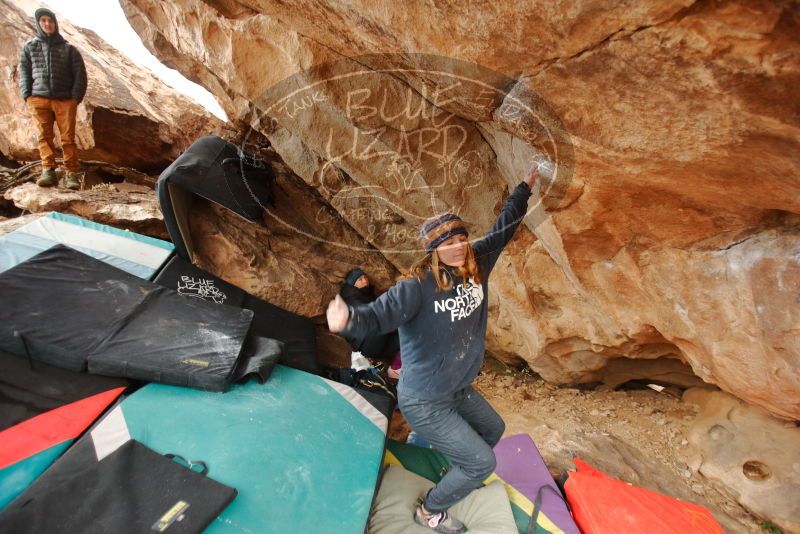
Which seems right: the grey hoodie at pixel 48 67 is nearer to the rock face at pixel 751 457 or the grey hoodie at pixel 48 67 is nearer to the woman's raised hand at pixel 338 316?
the woman's raised hand at pixel 338 316

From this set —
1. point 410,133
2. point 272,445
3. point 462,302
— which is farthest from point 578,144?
point 272,445

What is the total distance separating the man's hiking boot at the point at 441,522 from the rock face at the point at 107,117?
5.64 metres

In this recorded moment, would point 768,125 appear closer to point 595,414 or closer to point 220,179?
point 595,414

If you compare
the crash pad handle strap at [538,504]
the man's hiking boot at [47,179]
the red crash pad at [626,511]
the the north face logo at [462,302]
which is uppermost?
the the north face logo at [462,302]

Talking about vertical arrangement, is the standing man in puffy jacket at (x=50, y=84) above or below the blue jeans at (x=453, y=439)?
above

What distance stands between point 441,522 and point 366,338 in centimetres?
191

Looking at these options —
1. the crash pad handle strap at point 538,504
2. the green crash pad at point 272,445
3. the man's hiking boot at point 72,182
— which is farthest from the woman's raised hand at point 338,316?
the man's hiking boot at point 72,182

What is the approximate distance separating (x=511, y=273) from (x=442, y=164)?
4.03ft

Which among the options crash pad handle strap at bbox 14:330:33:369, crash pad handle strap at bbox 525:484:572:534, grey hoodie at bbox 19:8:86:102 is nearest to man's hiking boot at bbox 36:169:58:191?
grey hoodie at bbox 19:8:86:102

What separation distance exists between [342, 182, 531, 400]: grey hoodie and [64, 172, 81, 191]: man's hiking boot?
16.2 ft

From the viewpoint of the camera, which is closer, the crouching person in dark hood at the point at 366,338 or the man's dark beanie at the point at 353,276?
the crouching person in dark hood at the point at 366,338

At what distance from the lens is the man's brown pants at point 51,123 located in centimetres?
457

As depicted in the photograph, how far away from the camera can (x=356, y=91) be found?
9.73 ft

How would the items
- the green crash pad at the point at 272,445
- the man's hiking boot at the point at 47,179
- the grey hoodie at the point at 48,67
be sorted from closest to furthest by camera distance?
the green crash pad at the point at 272,445 < the grey hoodie at the point at 48,67 < the man's hiking boot at the point at 47,179
